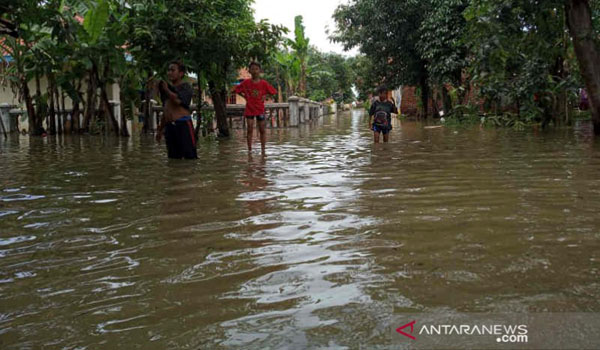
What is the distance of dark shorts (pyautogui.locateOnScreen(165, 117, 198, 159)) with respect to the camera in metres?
8.45

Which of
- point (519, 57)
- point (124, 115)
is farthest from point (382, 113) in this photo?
point (124, 115)

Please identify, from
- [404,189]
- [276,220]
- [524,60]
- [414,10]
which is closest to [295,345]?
[276,220]

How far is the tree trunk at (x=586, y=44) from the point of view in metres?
10.6

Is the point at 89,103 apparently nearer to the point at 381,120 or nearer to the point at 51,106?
the point at 51,106

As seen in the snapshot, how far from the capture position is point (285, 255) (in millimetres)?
3213

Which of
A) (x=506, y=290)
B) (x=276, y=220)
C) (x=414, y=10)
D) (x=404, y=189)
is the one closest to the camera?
(x=506, y=290)

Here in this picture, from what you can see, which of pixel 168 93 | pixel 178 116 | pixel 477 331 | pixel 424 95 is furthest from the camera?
pixel 424 95

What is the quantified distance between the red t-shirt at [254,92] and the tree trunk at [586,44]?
19.3ft

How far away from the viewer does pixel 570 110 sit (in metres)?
15.2

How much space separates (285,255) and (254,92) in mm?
7053

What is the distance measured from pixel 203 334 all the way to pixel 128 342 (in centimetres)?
28

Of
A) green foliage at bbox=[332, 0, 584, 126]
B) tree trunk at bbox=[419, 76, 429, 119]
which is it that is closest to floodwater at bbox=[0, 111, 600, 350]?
green foliage at bbox=[332, 0, 584, 126]

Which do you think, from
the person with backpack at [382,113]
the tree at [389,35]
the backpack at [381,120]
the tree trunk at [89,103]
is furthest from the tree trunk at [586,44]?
the tree at [389,35]

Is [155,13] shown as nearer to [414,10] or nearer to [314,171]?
[314,171]
